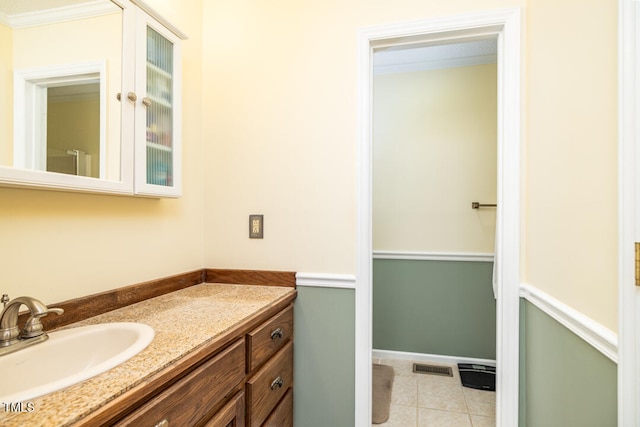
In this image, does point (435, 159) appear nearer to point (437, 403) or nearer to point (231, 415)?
point (437, 403)

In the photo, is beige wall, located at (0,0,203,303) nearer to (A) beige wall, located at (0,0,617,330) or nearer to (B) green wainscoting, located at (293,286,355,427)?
(A) beige wall, located at (0,0,617,330)

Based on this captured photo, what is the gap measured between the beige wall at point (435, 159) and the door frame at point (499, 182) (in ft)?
3.69

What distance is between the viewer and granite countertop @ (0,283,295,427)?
526 mm

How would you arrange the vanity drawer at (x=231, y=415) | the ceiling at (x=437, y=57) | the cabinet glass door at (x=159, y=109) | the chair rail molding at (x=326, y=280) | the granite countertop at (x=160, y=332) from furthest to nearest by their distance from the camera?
the ceiling at (x=437, y=57) < the chair rail molding at (x=326, y=280) < the cabinet glass door at (x=159, y=109) < the vanity drawer at (x=231, y=415) < the granite countertop at (x=160, y=332)

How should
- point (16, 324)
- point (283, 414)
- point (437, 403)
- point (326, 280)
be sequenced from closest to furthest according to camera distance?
point (16, 324) → point (283, 414) → point (326, 280) → point (437, 403)

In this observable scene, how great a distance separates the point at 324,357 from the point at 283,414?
11.9 inches

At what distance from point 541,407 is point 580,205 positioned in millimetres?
829

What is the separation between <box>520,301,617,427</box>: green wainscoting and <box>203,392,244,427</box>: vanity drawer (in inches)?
40.1

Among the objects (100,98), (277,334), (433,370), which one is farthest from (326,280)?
(433,370)

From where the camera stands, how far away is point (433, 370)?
241 cm

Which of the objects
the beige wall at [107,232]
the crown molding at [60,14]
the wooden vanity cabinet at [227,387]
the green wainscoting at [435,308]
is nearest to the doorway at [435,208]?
the green wainscoting at [435,308]

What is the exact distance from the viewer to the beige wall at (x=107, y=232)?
2.93 ft

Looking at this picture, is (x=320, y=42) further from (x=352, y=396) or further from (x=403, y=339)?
(x=403, y=339)

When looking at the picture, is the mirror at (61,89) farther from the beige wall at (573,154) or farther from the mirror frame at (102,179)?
the beige wall at (573,154)
